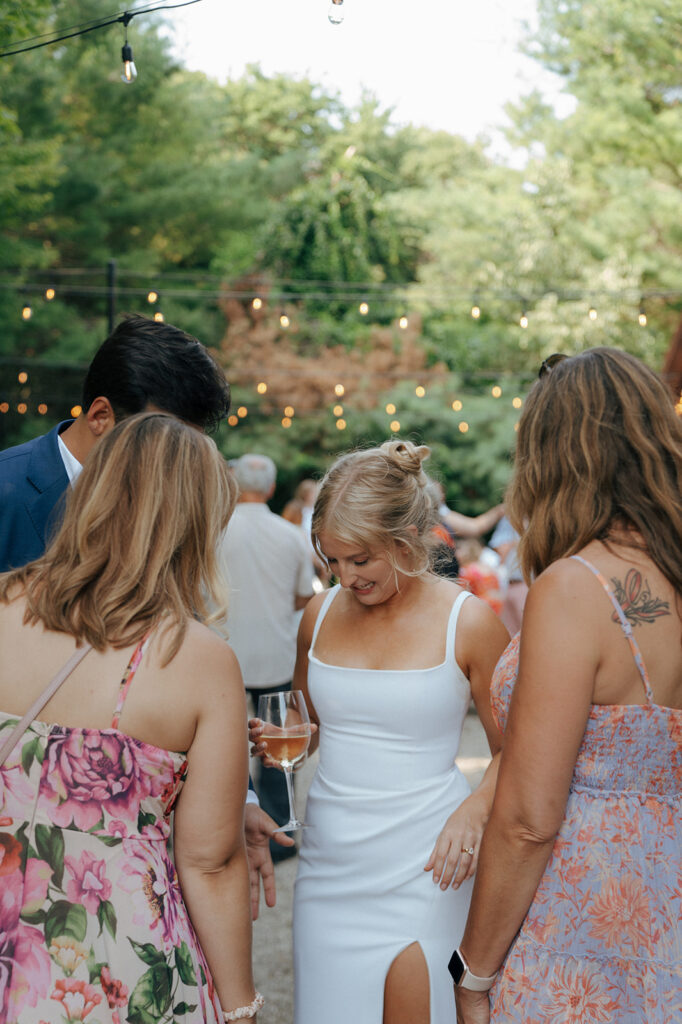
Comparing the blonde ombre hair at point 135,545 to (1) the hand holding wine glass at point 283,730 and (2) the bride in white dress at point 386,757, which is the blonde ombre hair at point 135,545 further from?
(2) the bride in white dress at point 386,757

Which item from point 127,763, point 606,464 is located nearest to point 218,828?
point 127,763

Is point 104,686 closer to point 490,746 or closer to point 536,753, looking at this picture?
point 536,753

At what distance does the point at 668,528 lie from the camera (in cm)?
156

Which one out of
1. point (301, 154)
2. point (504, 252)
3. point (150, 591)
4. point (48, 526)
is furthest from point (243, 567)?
point (301, 154)

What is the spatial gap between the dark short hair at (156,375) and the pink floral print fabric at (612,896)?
1.22m

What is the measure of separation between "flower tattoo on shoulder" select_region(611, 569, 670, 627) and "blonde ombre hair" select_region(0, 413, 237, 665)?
2.19 feet

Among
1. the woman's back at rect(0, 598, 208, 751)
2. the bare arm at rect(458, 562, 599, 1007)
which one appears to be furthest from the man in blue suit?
the bare arm at rect(458, 562, 599, 1007)

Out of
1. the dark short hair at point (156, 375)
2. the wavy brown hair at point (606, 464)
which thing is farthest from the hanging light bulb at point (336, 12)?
the wavy brown hair at point (606, 464)

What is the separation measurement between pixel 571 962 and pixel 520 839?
0.23 m

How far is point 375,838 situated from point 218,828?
688 mm

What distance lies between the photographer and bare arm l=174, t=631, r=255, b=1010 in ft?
5.04

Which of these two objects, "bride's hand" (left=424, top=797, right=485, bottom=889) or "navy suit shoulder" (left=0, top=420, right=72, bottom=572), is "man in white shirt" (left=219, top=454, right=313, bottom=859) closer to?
"navy suit shoulder" (left=0, top=420, right=72, bottom=572)

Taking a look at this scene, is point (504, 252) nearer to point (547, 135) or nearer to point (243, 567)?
point (547, 135)

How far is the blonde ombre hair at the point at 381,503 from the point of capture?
2.30 meters
